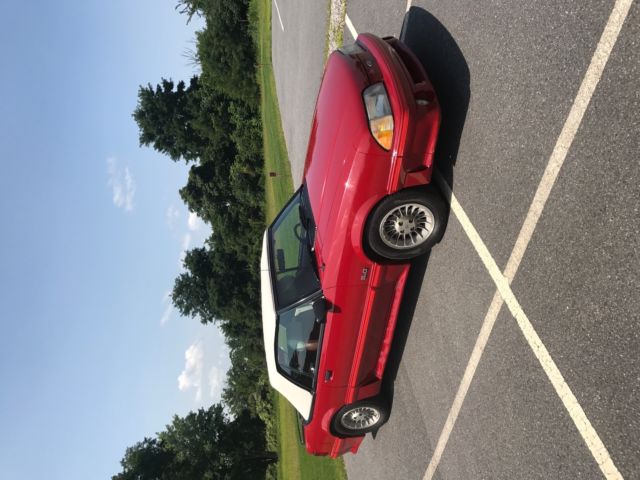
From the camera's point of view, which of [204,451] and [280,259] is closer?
[280,259]

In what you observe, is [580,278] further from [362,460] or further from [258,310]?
[258,310]

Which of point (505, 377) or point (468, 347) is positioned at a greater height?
point (468, 347)

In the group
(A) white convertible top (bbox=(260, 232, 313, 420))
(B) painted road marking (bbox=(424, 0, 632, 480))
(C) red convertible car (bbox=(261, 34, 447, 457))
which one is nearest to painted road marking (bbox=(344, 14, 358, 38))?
(C) red convertible car (bbox=(261, 34, 447, 457))

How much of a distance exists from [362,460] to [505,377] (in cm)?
479

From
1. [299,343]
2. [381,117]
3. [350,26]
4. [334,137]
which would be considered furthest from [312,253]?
[350,26]

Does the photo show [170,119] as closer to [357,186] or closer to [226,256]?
[226,256]

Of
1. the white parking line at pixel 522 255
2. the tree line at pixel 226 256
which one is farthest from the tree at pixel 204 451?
the white parking line at pixel 522 255

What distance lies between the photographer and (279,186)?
724 inches

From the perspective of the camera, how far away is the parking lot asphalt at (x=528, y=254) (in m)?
→ 3.09

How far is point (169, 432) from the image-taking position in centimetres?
2794

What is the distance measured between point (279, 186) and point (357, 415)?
1265 centimetres

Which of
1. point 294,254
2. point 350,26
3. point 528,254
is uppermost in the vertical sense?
point 350,26

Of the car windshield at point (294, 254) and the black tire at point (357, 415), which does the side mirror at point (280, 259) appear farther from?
the black tire at point (357, 415)

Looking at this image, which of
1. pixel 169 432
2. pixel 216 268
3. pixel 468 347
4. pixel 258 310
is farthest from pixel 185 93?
pixel 468 347
